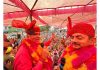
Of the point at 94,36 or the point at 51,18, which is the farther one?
the point at 51,18

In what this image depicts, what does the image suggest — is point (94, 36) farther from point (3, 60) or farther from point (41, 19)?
point (3, 60)

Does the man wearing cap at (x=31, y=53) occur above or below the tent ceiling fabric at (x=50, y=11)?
below

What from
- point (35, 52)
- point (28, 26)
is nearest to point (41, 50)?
point (35, 52)

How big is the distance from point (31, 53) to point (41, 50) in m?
0.07

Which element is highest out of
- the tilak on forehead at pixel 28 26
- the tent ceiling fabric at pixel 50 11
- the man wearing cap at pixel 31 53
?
the tent ceiling fabric at pixel 50 11

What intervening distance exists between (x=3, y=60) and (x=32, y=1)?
44 centimetres

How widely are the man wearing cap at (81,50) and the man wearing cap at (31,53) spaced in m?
0.14

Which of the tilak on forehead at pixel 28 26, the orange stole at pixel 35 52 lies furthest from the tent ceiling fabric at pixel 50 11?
the orange stole at pixel 35 52

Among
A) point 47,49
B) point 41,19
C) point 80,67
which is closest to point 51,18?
point 41,19

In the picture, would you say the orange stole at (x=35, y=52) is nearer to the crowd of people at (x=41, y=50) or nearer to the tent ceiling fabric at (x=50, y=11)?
the crowd of people at (x=41, y=50)

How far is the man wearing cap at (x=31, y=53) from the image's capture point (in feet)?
6.18

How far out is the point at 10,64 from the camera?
1895mm

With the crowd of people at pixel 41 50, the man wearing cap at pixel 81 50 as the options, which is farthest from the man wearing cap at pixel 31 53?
the man wearing cap at pixel 81 50

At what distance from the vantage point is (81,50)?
1.81 m
